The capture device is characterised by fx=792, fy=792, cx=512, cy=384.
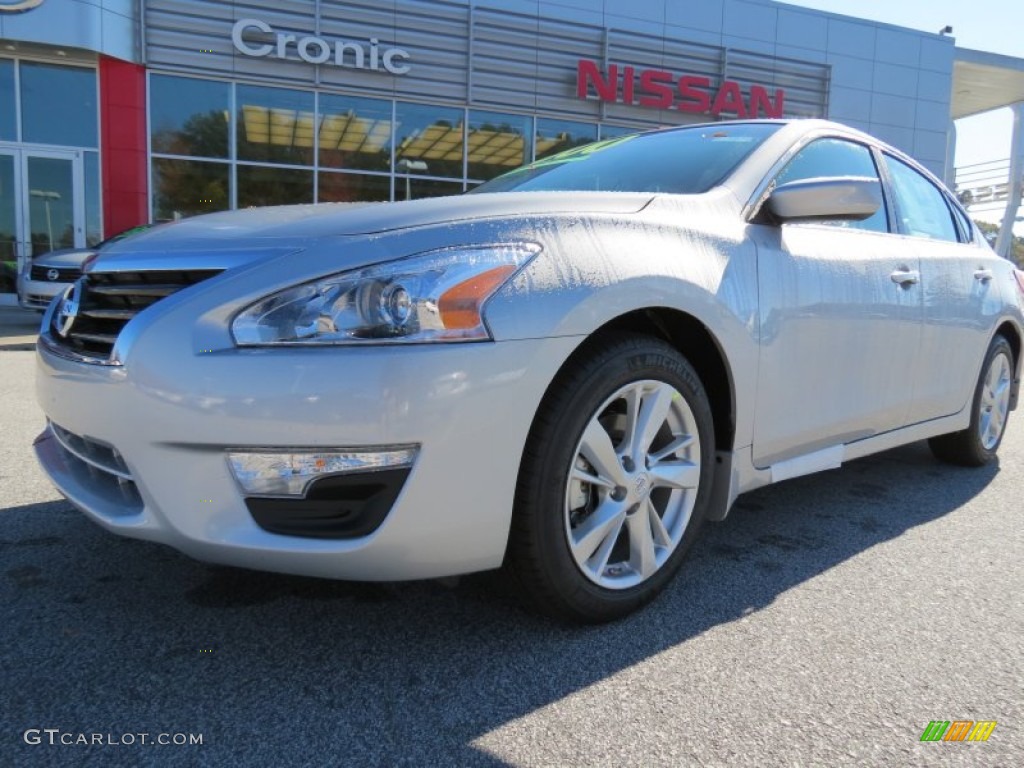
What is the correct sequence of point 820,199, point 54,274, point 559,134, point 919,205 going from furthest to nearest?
point 559,134
point 54,274
point 919,205
point 820,199

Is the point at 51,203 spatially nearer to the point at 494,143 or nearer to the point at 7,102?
the point at 7,102

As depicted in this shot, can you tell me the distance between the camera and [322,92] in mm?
13281

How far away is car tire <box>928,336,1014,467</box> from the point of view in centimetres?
400

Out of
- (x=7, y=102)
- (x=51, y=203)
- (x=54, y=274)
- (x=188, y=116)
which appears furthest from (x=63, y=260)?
(x=7, y=102)

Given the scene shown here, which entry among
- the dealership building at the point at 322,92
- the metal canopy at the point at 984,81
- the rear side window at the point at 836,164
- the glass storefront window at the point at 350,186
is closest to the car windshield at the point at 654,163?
the rear side window at the point at 836,164

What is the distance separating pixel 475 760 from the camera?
1.58 m

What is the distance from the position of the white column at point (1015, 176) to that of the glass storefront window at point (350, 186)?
64.4 feet

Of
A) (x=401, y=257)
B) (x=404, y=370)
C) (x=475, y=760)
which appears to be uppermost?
(x=401, y=257)

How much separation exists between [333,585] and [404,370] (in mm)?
975

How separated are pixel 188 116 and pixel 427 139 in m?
3.96

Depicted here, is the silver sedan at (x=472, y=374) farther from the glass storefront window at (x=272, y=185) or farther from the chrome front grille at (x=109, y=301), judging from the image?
the glass storefront window at (x=272, y=185)

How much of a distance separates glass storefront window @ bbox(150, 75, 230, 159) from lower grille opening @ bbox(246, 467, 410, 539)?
12714mm

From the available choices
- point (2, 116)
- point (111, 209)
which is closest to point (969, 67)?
point (111, 209)

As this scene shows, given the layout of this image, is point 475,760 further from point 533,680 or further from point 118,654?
point 118,654
